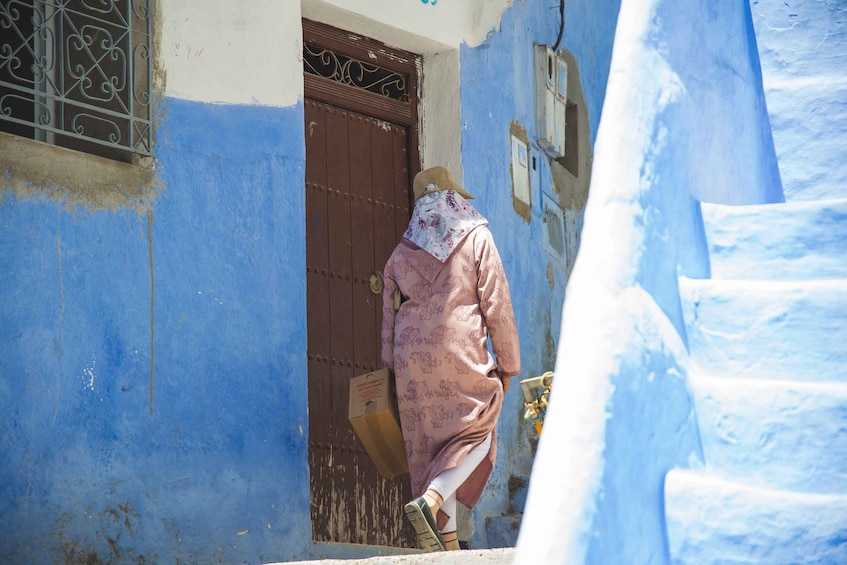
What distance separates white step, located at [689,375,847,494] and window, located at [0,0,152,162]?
367cm

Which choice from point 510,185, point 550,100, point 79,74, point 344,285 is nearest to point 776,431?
point 79,74

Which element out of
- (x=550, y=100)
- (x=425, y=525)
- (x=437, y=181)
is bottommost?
(x=425, y=525)

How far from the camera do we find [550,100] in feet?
29.6

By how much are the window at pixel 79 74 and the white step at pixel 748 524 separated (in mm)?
3786

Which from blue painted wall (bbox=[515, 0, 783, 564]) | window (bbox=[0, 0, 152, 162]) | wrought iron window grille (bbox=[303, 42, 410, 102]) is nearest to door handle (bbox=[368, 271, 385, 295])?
wrought iron window grille (bbox=[303, 42, 410, 102])

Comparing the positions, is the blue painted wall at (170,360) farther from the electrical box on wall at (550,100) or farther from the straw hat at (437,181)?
the electrical box on wall at (550,100)

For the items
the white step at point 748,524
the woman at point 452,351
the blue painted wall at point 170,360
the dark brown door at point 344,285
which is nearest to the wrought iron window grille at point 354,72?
the dark brown door at point 344,285

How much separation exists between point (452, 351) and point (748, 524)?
333cm

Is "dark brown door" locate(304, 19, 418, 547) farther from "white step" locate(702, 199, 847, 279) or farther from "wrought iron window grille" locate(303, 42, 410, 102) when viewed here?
"white step" locate(702, 199, 847, 279)

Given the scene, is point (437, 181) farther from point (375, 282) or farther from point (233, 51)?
point (375, 282)

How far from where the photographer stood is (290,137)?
6738 millimetres

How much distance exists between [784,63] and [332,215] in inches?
144

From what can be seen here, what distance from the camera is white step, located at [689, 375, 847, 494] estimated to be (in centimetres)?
262

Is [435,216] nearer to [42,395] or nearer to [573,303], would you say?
[42,395]
